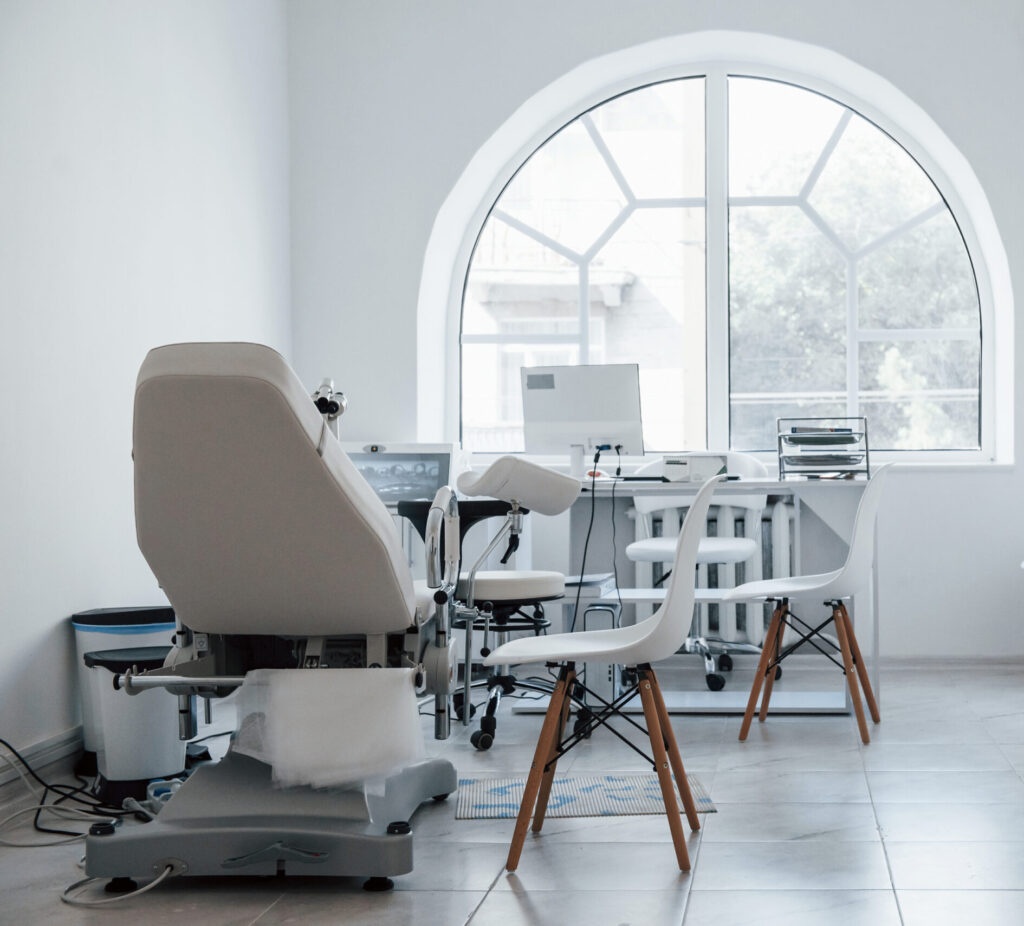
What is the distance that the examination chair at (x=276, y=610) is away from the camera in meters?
2.10

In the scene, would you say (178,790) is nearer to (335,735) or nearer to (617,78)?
(335,735)

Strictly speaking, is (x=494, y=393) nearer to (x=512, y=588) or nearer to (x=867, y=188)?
(x=867, y=188)

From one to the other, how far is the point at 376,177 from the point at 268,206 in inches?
20.7

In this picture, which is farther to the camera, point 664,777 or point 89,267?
point 89,267

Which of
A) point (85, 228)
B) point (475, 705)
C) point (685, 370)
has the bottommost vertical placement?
point (475, 705)

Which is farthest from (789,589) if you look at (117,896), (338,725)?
(117,896)

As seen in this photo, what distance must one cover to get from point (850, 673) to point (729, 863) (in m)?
1.34

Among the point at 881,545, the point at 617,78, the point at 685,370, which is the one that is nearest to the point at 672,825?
the point at 881,545

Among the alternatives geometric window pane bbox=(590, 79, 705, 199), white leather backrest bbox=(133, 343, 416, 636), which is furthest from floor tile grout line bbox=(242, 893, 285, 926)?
geometric window pane bbox=(590, 79, 705, 199)

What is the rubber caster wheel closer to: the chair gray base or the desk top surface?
the desk top surface

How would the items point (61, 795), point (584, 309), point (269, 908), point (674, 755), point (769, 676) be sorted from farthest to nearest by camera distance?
point (584, 309)
point (769, 676)
point (61, 795)
point (674, 755)
point (269, 908)

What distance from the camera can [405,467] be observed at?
4.74 metres

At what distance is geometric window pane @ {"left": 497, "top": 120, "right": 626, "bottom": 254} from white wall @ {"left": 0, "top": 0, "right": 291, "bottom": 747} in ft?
4.83

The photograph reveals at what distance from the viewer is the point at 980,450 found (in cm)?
517
